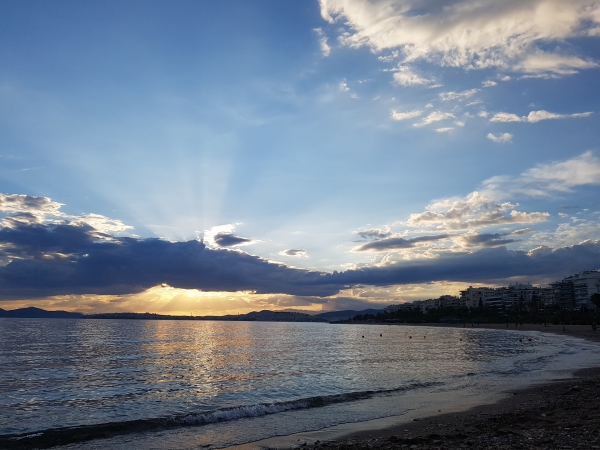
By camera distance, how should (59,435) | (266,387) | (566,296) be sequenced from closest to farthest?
1. (59,435)
2. (266,387)
3. (566,296)

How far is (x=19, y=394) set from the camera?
75.9ft

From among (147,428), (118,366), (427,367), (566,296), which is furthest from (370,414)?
(566,296)

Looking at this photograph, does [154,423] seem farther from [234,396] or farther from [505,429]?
[505,429]

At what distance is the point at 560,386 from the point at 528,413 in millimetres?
8886

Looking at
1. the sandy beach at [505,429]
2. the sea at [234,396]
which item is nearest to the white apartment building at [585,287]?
the sea at [234,396]

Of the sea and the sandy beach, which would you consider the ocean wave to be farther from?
the sandy beach

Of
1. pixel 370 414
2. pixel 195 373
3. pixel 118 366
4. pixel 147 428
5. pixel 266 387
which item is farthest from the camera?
pixel 118 366

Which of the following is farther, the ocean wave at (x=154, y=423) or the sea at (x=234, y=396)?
the sea at (x=234, y=396)

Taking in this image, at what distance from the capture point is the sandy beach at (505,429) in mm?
11062

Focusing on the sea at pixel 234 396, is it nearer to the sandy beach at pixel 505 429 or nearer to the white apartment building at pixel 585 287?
the sandy beach at pixel 505 429

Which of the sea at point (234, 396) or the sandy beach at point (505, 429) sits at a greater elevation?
the sandy beach at point (505, 429)

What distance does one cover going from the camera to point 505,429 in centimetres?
1302

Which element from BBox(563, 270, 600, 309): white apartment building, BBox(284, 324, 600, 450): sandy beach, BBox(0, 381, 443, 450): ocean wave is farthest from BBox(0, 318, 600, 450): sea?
BBox(563, 270, 600, 309): white apartment building

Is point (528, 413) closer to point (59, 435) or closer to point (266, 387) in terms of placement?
point (266, 387)
